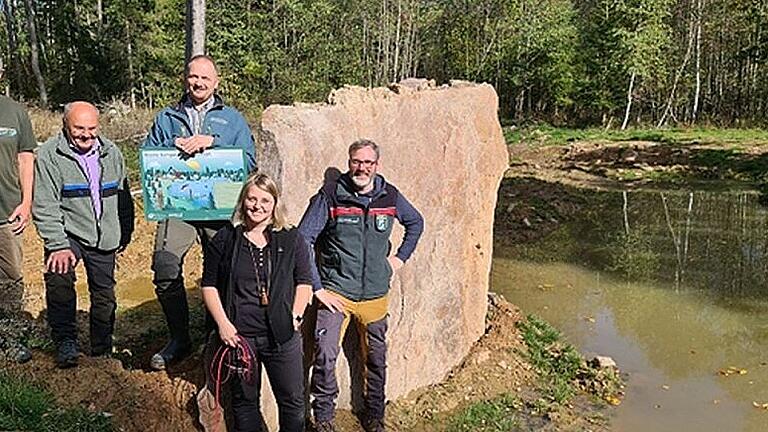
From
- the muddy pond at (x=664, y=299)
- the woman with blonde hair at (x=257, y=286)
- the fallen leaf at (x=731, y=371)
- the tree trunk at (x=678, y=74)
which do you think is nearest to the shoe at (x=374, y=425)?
the woman with blonde hair at (x=257, y=286)

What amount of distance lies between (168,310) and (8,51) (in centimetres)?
3141

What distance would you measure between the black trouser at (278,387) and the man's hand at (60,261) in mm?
1380

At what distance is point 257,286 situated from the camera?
3963 millimetres

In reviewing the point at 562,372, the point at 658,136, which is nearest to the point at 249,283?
the point at 562,372

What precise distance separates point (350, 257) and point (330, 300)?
304 mm

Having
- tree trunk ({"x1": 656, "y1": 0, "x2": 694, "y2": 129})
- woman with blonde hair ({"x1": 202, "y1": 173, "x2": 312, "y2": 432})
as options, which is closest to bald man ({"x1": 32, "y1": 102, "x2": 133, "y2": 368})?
→ woman with blonde hair ({"x1": 202, "y1": 173, "x2": 312, "y2": 432})

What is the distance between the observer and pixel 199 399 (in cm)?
466

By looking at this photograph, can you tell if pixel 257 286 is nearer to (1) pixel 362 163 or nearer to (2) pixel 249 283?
(2) pixel 249 283

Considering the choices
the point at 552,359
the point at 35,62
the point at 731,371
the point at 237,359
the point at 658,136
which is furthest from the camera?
the point at 658,136

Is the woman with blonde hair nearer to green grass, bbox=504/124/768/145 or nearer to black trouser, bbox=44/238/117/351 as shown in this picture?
black trouser, bbox=44/238/117/351

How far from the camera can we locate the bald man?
468 cm

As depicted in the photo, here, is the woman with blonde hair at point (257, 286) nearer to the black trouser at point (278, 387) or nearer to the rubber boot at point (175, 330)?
the black trouser at point (278, 387)

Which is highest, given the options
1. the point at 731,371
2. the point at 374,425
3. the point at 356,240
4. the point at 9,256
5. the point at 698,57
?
the point at 698,57

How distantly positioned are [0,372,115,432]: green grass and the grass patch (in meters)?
3.70
